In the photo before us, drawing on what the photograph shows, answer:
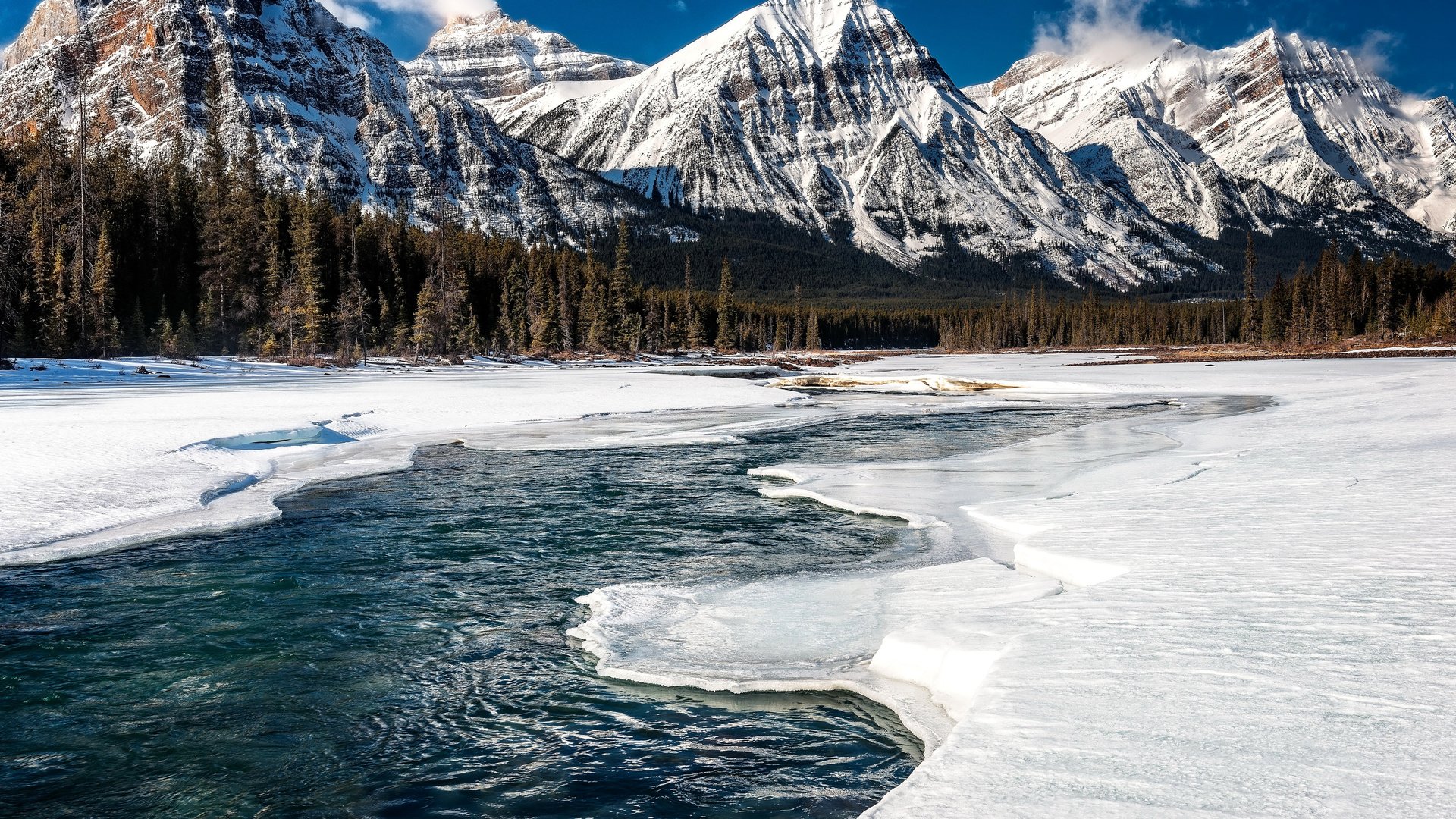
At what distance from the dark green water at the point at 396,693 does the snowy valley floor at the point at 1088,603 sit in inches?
23.1

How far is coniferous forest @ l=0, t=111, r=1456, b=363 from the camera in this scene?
6069cm

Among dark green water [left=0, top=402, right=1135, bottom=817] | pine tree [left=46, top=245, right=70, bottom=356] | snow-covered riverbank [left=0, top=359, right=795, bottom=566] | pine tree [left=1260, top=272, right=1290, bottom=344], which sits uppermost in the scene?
pine tree [left=1260, top=272, right=1290, bottom=344]

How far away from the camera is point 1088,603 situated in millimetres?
6773

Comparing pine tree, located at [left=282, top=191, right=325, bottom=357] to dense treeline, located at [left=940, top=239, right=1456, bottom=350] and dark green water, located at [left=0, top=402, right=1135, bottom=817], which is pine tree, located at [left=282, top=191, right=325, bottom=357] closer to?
dark green water, located at [left=0, top=402, right=1135, bottom=817]

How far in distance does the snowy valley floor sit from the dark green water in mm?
586

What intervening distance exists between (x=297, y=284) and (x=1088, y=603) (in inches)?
3188

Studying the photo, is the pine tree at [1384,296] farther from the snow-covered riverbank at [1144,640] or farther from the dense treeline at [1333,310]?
the snow-covered riverbank at [1144,640]

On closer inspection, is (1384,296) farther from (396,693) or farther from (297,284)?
(396,693)

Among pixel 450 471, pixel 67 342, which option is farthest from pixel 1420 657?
pixel 67 342

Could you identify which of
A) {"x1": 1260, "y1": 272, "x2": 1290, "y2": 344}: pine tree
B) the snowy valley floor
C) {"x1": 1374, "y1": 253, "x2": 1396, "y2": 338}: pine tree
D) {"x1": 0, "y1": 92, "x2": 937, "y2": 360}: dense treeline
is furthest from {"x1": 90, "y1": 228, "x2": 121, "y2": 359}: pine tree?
{"x1": 1260, "y1": 272, "x2": 1290, "y2": 344}: pine tree

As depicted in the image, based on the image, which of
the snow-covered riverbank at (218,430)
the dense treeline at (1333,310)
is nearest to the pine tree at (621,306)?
the snow-covered riverbank at (218,430)

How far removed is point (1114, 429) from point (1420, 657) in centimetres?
2153

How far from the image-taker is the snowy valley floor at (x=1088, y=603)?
3.72 metres

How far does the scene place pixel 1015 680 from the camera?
5020 mm
